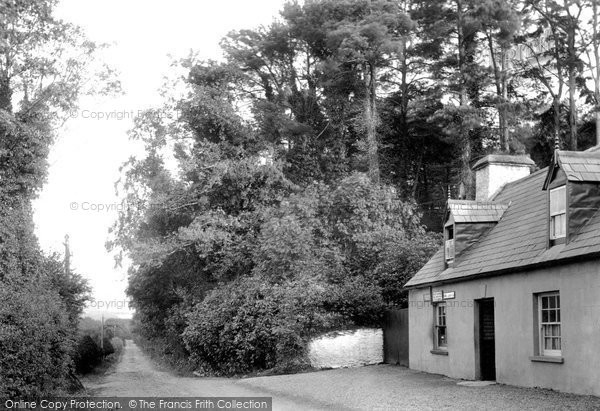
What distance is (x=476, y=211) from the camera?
71.7 feet

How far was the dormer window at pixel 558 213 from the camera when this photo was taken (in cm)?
1651

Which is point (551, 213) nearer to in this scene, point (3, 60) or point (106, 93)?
point (106, 93)

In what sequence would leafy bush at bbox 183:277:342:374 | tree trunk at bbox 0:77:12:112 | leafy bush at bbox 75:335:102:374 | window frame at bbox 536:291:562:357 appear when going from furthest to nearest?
1. leafy bush at bbox 75:335:102:374
2. tree trunk at bbox 0:77:12:112
3. leafy bush at bbox 183:277:342:374
4. window frame at bbox 536:291:562:357

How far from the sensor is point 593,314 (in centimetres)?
1462

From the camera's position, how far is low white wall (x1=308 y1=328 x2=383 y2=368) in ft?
85.6

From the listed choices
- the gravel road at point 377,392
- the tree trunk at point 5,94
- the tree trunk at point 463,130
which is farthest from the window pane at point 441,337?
the tree trunk at point 5,94

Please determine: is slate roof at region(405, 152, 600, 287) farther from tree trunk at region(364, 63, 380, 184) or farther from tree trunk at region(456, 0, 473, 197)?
tree trunk at region(364, 63, 380, 184)

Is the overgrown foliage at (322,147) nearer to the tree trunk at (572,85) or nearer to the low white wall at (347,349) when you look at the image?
the tree trunk at (572,85)

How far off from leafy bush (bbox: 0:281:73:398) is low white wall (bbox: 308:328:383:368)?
8752 mm

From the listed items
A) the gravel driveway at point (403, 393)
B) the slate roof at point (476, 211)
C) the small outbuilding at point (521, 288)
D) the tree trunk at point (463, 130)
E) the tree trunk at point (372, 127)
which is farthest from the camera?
the tree trunk at point (372, 127)

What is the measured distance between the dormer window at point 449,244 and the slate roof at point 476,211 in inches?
23.1

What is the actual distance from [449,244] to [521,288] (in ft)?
15.9

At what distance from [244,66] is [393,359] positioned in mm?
24266

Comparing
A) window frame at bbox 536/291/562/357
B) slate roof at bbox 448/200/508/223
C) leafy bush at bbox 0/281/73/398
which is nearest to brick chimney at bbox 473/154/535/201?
slate roof at bbox 448/200/508/223
